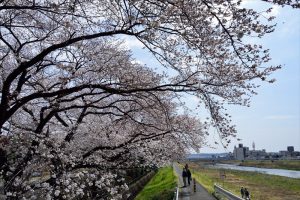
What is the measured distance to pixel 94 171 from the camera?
46.1 ft

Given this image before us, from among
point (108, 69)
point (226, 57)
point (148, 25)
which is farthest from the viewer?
point (108, 69)

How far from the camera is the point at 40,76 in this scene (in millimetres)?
12523

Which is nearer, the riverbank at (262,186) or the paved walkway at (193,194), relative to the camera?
the paved walkway at (193,194)

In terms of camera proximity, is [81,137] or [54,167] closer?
[54,167]

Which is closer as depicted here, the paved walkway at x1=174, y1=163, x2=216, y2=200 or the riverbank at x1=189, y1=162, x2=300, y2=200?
the paved walkway at x1=174, y1=163, x2=216, y2=200

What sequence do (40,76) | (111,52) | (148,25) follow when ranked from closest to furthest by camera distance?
(148,25) < (111,52) < (40,76)

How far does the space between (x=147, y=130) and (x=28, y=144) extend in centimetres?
687

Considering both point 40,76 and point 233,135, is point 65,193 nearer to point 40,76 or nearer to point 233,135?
point 40,76

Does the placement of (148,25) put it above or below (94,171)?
above

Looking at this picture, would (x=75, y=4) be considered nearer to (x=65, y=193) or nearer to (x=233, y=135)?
(x=233, y=135)

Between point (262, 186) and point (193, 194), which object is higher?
point (262, 186)

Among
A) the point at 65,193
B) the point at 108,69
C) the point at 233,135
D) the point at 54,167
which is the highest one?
the point at 108,69

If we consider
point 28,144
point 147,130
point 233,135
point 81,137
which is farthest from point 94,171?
point 233,135

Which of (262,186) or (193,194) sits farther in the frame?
(262,186)
